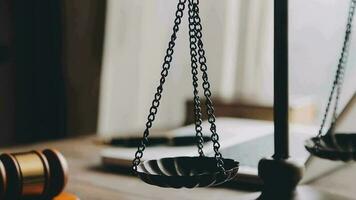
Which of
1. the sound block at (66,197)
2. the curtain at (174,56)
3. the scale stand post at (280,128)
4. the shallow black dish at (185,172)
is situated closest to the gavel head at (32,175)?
the sound block at (66,197)

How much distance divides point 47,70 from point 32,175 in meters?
2.16

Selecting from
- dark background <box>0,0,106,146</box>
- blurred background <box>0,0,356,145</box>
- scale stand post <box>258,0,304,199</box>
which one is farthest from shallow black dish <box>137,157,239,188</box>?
dark background <box>0,0,106,146</box>

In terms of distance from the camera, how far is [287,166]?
0.79 meters

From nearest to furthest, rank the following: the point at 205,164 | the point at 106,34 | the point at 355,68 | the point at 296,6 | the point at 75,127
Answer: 1. the point at 205,164
2. the point at 355,68
3. the point at 296,6
4. the point at 106,34
5. the point at 75,127

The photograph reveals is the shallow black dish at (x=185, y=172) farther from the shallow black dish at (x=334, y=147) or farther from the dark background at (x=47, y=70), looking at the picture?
the dark background at (x=47, y=70)

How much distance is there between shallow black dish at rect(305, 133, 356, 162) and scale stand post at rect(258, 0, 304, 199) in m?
0.04

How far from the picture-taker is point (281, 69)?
30.3 inches

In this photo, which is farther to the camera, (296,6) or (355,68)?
→ (296,6)

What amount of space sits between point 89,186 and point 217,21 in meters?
1.49

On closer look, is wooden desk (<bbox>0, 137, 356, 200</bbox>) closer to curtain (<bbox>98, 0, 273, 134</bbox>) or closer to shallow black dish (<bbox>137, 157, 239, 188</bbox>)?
shallow black dish (<bbox>137, 157, 239, 188</bbox>)

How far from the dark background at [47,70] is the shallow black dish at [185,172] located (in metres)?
2.04

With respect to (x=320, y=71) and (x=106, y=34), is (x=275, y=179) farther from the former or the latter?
(x=106, y=34)

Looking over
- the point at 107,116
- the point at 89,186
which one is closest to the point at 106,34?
the point at 107,116

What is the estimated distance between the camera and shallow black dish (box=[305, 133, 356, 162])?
74 centimetres
